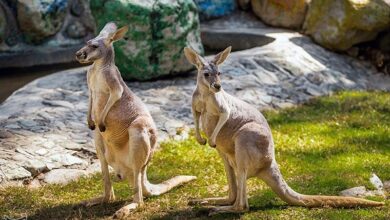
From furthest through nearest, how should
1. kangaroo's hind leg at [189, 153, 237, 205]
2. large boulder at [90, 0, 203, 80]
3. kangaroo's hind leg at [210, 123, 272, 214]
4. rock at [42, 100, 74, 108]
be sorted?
large boulder at [90, 0, 203, 80], rock at [42, 100, 74, 108], kangaroo's hind leg at [189, 153, 237, 205], kangaroo's hind leg at [210, 123, 272, 214]

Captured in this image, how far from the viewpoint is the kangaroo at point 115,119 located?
210 inches

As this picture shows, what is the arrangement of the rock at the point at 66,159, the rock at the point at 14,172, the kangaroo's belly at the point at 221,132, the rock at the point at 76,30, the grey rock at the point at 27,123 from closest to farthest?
1. the kangaroo's belly at the point at 221,132
2. the rock at the point at 14,172
3. the rock at the point at 66,159
4. the grey rock at the point at 27,123
5. the rock at the point at 76,30

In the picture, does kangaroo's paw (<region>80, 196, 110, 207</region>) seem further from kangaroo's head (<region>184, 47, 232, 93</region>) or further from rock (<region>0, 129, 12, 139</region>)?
rock (<region>0, 129, 12, 139</region>)

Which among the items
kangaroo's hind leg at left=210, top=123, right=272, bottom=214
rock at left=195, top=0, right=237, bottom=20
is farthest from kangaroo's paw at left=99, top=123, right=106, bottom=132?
rock at left=195, top=0, right=237, bottom=20

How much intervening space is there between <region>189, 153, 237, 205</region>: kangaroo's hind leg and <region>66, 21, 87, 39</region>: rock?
8270 mm

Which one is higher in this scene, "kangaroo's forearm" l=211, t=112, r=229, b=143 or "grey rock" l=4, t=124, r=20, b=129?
"kangaroo's forearm" l=211, t=112, r=229, b=143

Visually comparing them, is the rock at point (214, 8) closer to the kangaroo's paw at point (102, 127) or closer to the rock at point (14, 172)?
the rock at point (14, 172)

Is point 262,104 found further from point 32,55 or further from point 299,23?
point 32,55

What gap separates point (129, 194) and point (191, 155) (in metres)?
1.35

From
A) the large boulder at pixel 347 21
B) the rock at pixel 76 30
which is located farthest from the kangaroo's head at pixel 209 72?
the rock at pixel 76 30

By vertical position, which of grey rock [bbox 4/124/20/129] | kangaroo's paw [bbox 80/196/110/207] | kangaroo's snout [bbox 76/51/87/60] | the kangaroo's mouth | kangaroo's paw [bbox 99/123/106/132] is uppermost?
kangaroo's snout [bbox 76/51/87/60]

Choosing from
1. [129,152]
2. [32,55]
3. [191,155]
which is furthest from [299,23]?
[129,152]

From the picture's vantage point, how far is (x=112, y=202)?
567cm

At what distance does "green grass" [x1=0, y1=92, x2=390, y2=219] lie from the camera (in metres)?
5.41
